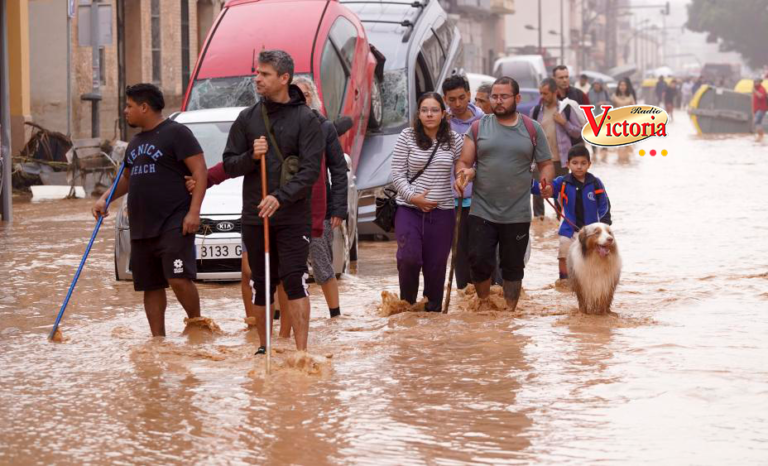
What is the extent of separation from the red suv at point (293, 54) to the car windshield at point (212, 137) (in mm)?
1596

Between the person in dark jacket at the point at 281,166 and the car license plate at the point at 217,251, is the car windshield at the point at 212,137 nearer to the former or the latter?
the car license plate at the point at 217,251

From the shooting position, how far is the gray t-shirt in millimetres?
9672

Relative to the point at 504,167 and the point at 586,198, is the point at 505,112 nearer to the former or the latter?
the point at 504,167

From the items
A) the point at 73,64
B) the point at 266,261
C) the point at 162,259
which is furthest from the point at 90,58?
the point at 266,261

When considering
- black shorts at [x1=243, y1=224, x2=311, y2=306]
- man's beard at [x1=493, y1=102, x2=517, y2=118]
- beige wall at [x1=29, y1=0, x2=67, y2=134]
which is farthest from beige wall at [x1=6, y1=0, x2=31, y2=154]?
black shorts at [x1=243, y1=224, x2=311, y2=306]

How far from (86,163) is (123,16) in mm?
11166

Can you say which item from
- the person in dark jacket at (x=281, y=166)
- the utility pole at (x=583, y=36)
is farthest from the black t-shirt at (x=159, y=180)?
the utility pole at (x=583, y=36)

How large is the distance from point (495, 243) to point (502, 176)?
0.53 m

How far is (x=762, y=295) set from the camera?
36.1 ft

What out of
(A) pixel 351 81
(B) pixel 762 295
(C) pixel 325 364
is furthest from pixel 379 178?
(C) pixel 325 364

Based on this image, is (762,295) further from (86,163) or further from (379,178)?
(86,163)

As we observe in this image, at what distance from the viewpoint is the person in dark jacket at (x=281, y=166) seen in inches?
309

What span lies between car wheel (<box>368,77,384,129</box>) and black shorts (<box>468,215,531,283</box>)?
7095 mm

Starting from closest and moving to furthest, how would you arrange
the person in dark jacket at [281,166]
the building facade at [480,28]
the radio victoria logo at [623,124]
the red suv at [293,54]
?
1. the person in dark jacket at [281,166]
2. the red suv at [293,54]
3. the radio victoria logo at [623,124]
4. the building facade at [480,28]
